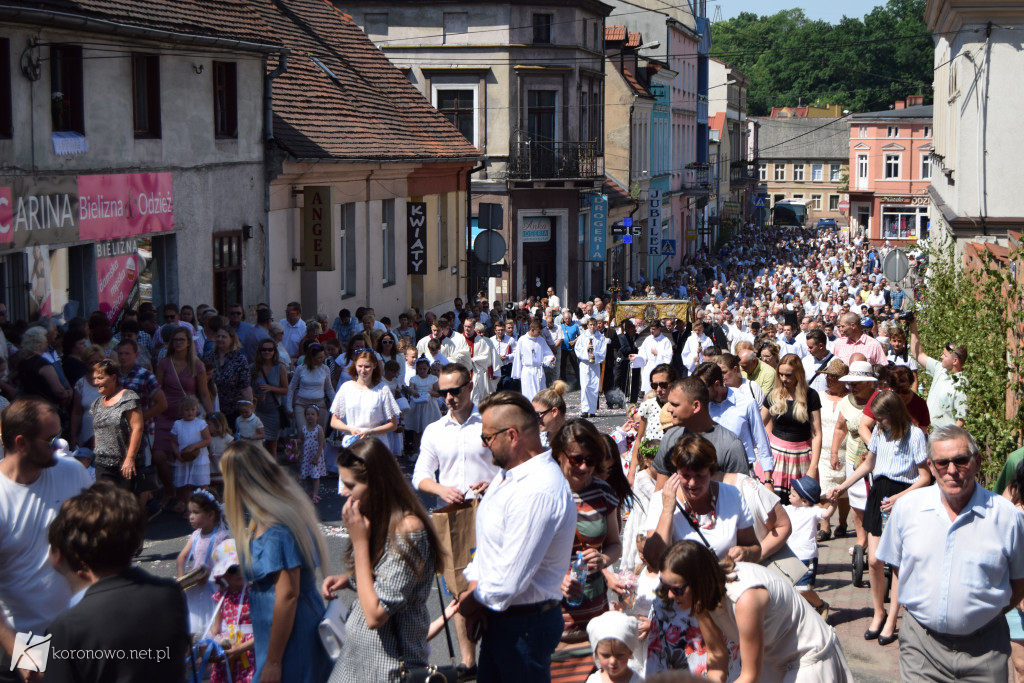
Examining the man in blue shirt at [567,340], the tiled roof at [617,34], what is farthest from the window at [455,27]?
the man in blue shirt at [567,340]

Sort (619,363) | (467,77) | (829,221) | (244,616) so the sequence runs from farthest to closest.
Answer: (829,221) → (467,77) → (619,363) → (244,616)

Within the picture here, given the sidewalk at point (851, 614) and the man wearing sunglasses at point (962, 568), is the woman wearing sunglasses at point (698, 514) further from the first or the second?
the sidewalk at point (851, 614)

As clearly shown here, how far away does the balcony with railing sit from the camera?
3803 cm

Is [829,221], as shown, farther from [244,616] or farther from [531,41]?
[244,616]

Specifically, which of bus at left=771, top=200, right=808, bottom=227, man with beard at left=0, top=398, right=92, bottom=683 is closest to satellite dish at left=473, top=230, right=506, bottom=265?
man with beard at left=0, top=398, right=92, bottom=683

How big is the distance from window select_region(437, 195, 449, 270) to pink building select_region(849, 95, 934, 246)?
64.4 metres

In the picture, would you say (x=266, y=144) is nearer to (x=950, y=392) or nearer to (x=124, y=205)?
(x=124, y=205)

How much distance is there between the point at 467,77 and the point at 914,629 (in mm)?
32799

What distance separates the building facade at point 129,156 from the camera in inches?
564

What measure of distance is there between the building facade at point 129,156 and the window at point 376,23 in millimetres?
16930

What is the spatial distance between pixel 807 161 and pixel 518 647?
11841cm

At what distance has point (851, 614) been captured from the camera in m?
9.02

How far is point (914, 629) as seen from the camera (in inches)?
237

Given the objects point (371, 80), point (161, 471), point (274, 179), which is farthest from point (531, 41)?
point (161, 471)
